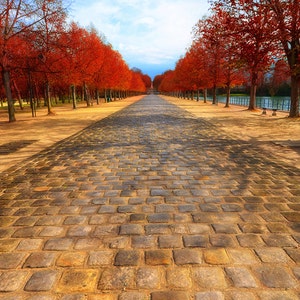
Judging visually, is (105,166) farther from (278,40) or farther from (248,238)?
(278,40)

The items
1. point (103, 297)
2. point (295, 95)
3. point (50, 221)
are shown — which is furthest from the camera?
point (295, 95)

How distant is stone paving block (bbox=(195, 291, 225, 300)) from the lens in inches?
85.4

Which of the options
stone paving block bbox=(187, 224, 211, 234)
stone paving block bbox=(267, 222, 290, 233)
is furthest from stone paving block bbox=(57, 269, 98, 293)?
stone paving block bbox=(267, 222, 290, 233)

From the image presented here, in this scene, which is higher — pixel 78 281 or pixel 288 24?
pixel 288 24

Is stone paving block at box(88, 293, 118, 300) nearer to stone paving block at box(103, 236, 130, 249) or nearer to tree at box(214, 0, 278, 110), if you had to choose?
stone paving block at box(103, 236, 130, 249)

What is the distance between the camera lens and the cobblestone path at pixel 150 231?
232cm

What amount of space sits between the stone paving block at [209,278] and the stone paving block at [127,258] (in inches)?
22.8

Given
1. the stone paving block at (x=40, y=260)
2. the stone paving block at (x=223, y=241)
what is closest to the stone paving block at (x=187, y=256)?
the stone paving block at (x=223, y=241)

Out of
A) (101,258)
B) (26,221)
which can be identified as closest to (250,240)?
(101,258)

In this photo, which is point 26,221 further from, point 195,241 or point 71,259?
point 195,241

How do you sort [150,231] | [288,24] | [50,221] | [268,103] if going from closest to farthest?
[150,231] < [50,221] < [288,24] < [268,103]

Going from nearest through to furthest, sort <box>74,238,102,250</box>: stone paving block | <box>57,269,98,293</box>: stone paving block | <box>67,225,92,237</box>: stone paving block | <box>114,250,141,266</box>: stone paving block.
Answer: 1. <box>57,269,98,293</box>: stone paving block
2. <box>114,250,141,266</box>: stone paving block
3. <box>74,238,102,250</box>: stone paving block
4. <box>67,225,92,237</box>: stone paving block

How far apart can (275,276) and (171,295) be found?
98 cm

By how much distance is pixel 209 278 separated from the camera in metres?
2.40
